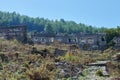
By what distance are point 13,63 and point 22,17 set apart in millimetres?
95441

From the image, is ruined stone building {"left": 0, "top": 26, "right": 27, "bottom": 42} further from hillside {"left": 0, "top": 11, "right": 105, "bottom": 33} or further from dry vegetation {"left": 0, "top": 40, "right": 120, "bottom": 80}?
hillside {"left": 0, "top": 11, "right": 105, "bottom": 33}

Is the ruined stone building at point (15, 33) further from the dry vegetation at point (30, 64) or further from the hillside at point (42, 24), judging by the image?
the hillside at point (42, 24)

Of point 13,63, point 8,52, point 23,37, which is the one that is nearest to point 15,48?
point 8,52

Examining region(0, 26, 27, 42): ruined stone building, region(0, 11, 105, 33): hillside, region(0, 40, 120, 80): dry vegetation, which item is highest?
region(0, 11, 105, 33): hillside

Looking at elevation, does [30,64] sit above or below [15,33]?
below

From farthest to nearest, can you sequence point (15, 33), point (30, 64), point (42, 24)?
point (42, 24), point (15, 33), point (30, 64)

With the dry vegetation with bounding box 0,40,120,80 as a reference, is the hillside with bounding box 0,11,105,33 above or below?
above

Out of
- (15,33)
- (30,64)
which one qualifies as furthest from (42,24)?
(30,64)

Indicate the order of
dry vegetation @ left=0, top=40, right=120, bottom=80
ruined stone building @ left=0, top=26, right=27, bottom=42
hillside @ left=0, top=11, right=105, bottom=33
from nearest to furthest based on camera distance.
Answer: dry vegetation @ left=0, top=40, right=120, bottom=80 < ruined stone building @ left=0, top=26, right=27, bottom=42 < hillside @ left=0, top=11, right=105, bottom=33

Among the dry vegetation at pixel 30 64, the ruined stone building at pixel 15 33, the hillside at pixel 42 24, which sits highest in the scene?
the hillside at pixel 42 24

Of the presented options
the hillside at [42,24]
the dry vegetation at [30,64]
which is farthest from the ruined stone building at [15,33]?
the hillside at [42,24]

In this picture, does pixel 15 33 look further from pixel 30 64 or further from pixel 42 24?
pixel 42 24

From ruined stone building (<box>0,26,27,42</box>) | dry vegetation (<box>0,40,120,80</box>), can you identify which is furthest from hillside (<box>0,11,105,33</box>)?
dry vegetation (<box>0,40,120,80</box>)

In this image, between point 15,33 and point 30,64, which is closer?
point 30,64
